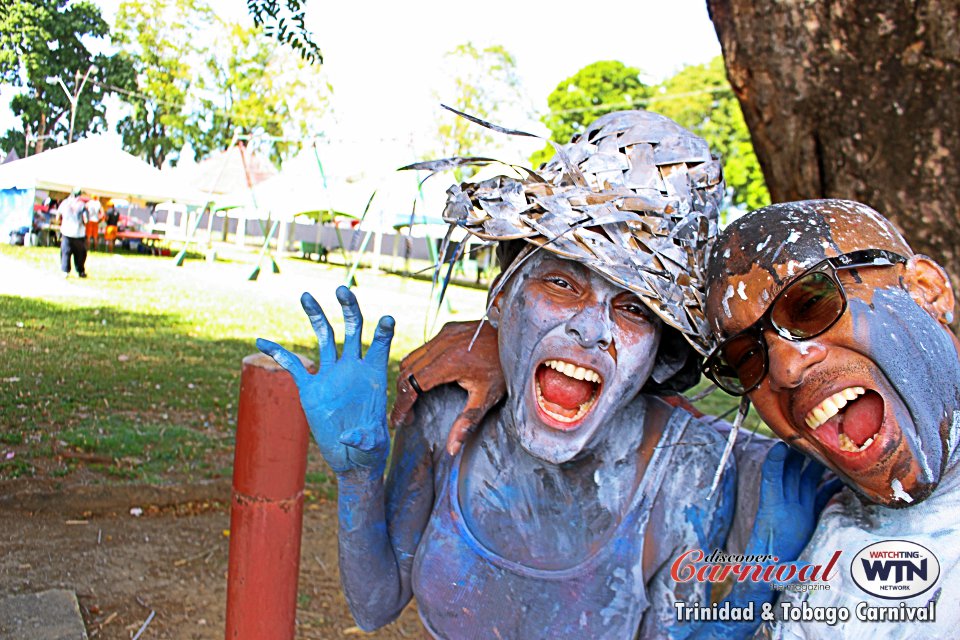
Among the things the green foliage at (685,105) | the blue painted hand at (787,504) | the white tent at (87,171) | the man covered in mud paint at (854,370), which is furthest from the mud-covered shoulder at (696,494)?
the green foliage at (685,105)

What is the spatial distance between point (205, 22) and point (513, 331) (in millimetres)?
3348

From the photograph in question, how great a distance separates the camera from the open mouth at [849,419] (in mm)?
1389

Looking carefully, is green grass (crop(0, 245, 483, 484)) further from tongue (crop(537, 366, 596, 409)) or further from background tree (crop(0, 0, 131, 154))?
tongue (crop(537, 366, 596, 409))

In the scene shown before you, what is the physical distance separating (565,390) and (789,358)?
0.44m

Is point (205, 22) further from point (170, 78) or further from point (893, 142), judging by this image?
point (893, 142)

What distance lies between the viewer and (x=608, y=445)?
1809mm

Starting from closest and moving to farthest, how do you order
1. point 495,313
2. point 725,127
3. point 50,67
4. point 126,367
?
point 495,313, point 50,67, point 126,367, point 725,127

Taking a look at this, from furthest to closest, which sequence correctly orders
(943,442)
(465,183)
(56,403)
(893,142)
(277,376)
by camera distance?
(56,403)
(893,142)
(277,376)
(465,183)
(943,442)

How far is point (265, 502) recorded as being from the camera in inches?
82.1

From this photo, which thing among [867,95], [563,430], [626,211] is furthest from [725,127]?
[563,430]

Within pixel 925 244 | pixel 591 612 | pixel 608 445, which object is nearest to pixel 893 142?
pixel 925 244

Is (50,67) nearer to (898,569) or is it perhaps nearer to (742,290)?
(742,290)

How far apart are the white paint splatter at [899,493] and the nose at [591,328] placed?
0.55m

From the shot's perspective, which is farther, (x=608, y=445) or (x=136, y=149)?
(x=136, y=149)
